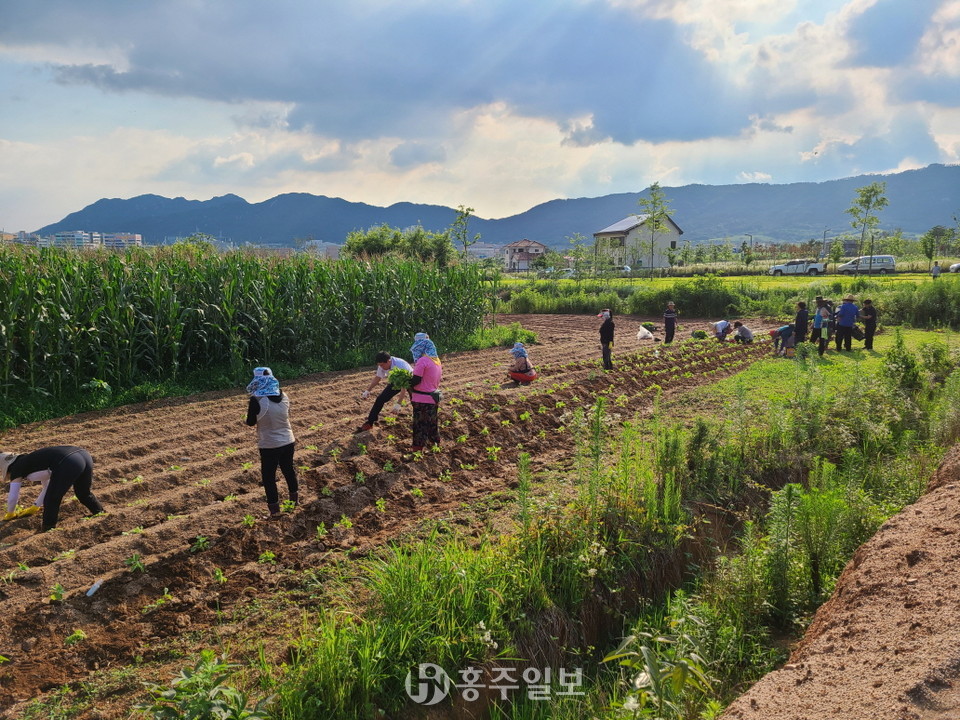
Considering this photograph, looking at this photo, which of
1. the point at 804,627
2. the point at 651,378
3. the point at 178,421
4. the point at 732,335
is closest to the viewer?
the point at 804,627

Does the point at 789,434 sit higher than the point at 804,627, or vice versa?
the point at 789,434

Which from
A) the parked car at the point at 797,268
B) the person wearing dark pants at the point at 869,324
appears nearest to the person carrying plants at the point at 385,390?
the person wearing dark pants at the point at 869,324

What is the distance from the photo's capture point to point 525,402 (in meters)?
11.4

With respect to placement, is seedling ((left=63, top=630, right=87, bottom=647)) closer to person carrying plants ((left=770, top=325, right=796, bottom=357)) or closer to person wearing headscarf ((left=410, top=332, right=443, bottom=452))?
person wearing headscarf ((left=410, top=332, right=443, bottom=452))

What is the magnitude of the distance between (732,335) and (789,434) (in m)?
12.7

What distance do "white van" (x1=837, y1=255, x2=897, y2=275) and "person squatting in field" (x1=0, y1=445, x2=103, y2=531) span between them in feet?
162

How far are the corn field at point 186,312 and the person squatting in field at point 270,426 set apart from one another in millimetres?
6152

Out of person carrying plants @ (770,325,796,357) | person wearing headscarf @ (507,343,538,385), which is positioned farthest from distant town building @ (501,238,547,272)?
person wearing headscarf @ (507,343,538,385)

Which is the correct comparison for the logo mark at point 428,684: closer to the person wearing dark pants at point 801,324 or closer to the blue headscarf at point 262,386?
the blue headscarf at point 262,386

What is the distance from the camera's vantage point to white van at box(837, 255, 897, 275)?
4491 centimetres

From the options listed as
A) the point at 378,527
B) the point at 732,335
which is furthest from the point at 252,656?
the point at 732,335

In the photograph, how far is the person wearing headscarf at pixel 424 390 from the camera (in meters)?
8.55

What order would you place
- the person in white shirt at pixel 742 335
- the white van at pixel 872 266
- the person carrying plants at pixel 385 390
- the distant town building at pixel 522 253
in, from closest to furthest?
1. the person carrying plants at pixel 385 390
2. the person in white shirt at pixel 742 335
3. the white van at pixel 872 266
4. the distant town building at pixel 522 253

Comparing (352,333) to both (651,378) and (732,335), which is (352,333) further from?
(732,335)
